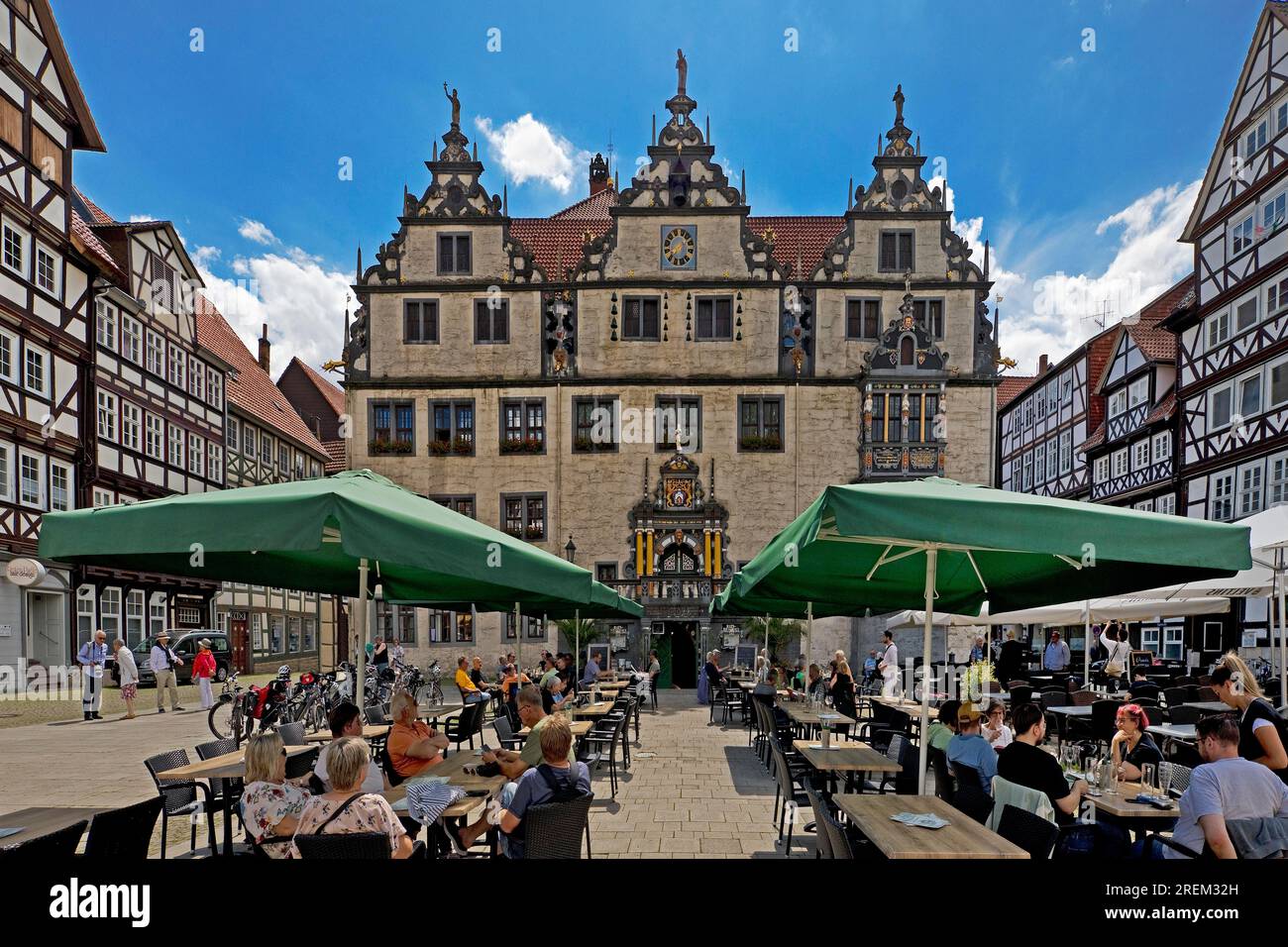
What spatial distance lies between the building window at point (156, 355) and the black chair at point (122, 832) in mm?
30314

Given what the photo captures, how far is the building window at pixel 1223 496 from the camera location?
27422 millimetres

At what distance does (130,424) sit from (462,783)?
2837 centimetres

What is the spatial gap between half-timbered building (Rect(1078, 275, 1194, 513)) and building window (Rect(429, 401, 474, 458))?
24.7 metres

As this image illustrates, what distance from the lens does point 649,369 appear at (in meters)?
31.3

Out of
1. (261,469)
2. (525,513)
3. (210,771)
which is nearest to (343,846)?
(210,771)

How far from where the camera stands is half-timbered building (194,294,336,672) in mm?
36781

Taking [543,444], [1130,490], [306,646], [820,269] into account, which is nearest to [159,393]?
[543,444]

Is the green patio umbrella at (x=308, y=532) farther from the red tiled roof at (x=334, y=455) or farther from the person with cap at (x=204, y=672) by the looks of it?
the red tiled roof at (x=334, y=455)

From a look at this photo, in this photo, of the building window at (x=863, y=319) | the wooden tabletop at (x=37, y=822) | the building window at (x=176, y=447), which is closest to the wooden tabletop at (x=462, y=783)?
the wooden tabletop at (x=37, y=822)

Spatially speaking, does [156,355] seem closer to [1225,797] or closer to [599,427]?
[599,427]

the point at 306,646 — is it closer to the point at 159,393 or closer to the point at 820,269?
the point at 159,393

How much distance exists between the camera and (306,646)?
1743 inches

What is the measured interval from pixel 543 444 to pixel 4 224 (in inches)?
653

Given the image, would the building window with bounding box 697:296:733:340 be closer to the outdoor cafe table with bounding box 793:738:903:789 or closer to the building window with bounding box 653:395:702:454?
the building window with bounding box 653:395:702:454
